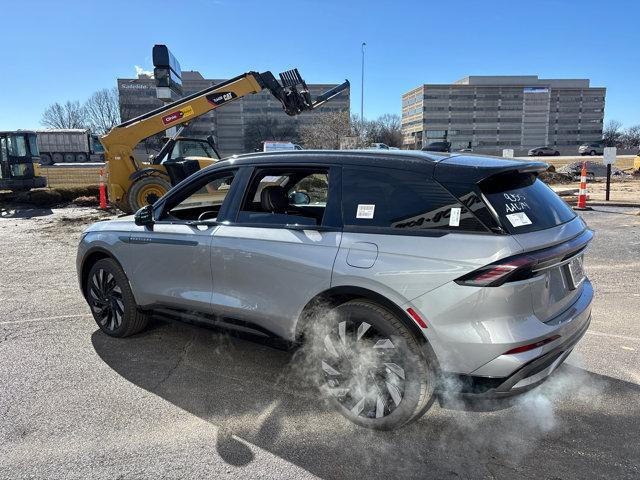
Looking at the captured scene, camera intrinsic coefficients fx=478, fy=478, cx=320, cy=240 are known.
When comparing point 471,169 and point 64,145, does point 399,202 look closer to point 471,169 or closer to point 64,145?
point 471,169

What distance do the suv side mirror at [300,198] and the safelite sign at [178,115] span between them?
383 inches

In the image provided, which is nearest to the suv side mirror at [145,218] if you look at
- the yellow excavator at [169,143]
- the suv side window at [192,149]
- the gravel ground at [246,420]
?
the gravel ground at [246,420]

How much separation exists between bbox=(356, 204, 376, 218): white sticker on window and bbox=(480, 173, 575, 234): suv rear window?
67cm

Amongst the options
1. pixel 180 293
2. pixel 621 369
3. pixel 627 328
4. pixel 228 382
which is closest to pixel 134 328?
pixel 180 293

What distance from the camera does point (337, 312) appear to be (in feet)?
9.86

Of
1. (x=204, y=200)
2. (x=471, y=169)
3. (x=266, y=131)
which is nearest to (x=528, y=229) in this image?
(x=471, y=169)

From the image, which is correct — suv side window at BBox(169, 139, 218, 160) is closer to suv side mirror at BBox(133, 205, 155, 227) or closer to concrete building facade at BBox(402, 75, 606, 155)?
suv side mirror at BBox(133, 205, 155, 227)

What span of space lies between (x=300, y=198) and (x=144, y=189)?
29.5ft

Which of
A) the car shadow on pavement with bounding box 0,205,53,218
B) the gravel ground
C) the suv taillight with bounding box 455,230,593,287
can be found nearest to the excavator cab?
the car shadow on pavement with bounding box 0,205,53,218

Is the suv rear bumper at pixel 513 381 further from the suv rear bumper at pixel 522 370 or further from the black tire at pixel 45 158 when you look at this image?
the black tire at pixel 45 158

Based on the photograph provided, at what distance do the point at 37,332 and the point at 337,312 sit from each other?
11.5 ft

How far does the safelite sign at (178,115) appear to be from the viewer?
13.2 metres

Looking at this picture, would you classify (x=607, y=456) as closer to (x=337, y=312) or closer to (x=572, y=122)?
(x=337, y=312)

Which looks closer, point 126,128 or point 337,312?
point 337,312
